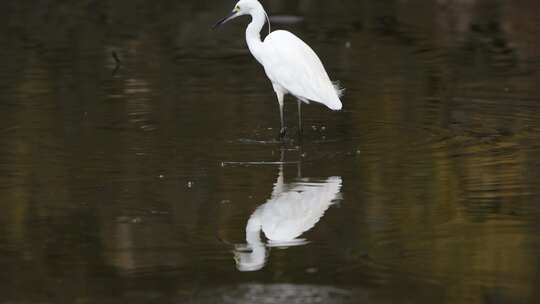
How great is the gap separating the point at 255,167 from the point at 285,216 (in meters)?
1.61

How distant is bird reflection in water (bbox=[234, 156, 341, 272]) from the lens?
272 inches

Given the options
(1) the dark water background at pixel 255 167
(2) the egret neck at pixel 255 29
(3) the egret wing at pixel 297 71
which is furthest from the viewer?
(2) the egret neck at pixel 255 29

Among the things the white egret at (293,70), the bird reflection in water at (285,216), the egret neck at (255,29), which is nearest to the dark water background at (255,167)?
the bird reflection in water at (285,216)

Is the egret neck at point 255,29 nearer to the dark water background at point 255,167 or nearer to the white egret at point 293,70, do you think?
the white egret at point 293,70

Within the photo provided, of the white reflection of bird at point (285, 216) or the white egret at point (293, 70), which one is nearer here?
the white reflection of bird at point (285, 216)

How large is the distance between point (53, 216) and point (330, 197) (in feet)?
5.63

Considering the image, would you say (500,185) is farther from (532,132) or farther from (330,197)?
(532,132)

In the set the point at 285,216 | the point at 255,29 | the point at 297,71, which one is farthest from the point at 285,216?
the point at 255,29

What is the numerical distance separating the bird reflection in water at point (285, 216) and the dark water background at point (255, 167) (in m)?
0.07

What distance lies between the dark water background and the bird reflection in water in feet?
0.22

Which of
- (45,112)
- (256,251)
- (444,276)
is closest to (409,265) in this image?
(444,276)

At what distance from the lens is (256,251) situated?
692 centimetres

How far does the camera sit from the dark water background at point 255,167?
21.1 feet

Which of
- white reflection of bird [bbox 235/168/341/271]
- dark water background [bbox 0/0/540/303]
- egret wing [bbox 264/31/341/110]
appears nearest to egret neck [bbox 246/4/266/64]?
egret wing [bbox 264/31/341/110]
